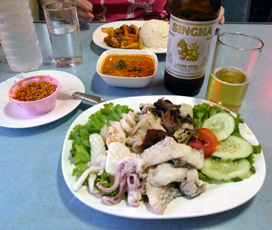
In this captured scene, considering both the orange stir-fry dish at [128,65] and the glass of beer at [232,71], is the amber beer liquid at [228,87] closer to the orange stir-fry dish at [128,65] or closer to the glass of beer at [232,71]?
the glass of beer at [232,71]

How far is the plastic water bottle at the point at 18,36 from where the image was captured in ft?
3.84

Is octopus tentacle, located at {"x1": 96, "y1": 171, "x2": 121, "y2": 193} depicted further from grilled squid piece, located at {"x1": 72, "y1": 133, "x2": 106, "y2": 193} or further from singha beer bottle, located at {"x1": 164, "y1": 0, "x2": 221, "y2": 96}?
singha beer bottle, located at {"x1": 164, "y1": 0, "x2": 221, "y2": 96}

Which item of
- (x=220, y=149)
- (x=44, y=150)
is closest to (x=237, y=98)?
(x=220, y=149)

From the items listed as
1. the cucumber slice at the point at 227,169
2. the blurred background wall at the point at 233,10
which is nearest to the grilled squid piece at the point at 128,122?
the cucumber slice at the point at 227,169

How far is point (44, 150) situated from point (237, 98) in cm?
77

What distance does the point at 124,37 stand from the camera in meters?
1.49

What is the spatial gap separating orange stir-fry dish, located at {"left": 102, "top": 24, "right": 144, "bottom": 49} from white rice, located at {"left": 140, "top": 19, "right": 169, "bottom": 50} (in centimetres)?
4

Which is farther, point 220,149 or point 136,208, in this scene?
point 220,149

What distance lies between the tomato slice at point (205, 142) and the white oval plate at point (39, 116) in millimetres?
516

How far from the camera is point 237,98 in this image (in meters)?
0.97

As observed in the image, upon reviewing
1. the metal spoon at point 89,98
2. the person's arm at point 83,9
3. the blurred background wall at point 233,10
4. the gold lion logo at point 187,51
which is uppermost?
the gold lion logo at point 187,51

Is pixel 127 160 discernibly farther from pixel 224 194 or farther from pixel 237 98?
pixel 237 98

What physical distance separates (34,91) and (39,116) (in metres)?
0.11

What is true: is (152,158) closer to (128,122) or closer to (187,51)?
(128,122)
